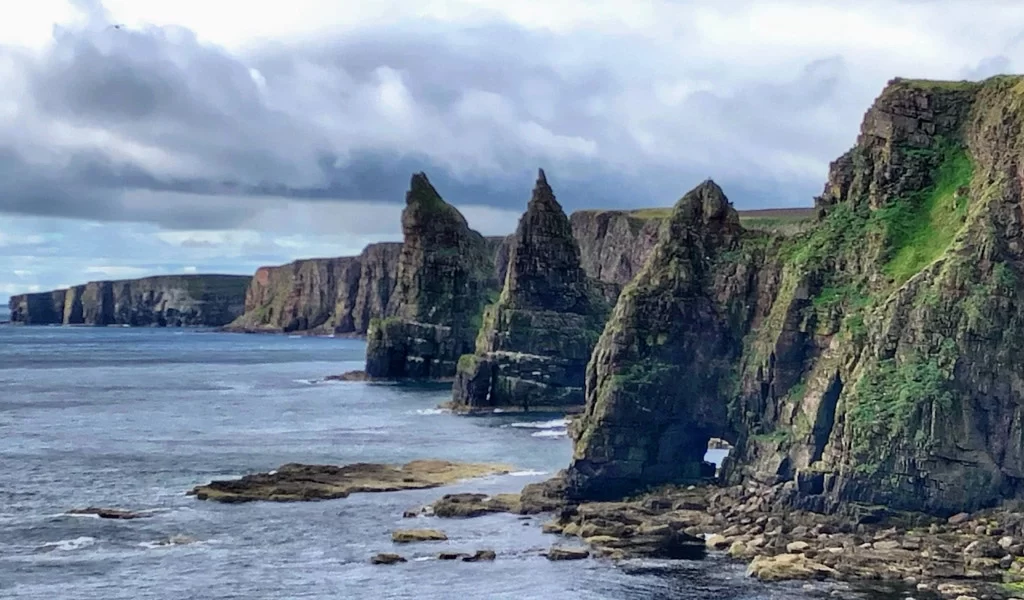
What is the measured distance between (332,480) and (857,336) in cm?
4333

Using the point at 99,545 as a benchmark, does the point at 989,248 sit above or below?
above

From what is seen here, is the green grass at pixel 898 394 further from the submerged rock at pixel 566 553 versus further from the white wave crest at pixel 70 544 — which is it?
the white wave crest at pixel 70 544

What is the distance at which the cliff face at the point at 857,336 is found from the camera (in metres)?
95.1

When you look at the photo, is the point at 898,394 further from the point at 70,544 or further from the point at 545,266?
the point at 545,266

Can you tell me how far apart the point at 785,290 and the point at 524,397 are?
82.7m

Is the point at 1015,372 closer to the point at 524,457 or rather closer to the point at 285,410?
the point at 524,457

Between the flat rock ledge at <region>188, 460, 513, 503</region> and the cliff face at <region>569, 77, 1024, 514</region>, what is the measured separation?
18.4 metres

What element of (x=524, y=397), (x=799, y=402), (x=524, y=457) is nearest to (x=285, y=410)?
(x=524, y=397)

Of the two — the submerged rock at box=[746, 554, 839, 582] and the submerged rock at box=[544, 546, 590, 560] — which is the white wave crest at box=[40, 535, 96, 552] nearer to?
the submerged rock at box=[544, 546, 590, 560]

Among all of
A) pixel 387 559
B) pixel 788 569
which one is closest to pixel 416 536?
pixel 387 559

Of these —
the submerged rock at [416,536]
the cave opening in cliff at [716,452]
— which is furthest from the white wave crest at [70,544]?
the cave opening in cliff at [716,452]

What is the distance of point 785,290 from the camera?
4267 inches

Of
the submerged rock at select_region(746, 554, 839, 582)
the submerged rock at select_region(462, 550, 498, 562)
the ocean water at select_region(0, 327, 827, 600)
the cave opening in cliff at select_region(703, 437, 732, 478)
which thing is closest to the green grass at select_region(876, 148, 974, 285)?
the submerged rock at select_region(746, 554, 839, 582)

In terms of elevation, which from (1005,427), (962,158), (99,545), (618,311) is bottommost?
(99,545)
